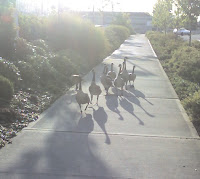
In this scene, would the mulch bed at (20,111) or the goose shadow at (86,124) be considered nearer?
the mulch bed at (20,111)

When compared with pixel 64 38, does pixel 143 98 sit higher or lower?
lower

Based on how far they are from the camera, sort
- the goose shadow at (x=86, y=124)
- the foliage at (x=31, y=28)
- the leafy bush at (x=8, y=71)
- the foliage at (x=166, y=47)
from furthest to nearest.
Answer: the foliage at (x=166, y=47) → the foliage at (x=31, y=28) → the leafy bush at (x=8, y=71) → the goose shadow at (x=86, y=124)

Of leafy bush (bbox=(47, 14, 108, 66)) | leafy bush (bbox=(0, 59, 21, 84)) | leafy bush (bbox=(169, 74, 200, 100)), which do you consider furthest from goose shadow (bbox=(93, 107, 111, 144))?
leafy bush (bbox=(47, 14, 108, 66))

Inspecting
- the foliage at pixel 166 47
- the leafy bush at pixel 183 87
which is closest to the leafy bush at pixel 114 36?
the foliage at pixel 166 47

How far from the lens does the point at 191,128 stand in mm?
7480

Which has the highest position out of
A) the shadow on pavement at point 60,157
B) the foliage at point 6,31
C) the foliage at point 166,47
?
the foliage at point 6,31

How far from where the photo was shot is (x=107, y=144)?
6344mm

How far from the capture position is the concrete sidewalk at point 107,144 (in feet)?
17.0

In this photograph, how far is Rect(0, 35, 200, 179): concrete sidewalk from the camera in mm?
5176

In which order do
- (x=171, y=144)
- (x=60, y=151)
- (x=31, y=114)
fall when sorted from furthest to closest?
(x=31, y=114) → (x=171, y=144) → (x=60, y=151)

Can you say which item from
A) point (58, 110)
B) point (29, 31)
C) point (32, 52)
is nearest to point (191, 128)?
point (58, 110)

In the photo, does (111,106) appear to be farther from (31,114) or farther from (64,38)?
(64,38)

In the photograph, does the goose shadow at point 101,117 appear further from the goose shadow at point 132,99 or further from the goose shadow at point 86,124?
the goose shadow at point 132,99

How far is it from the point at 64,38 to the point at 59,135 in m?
12.0
